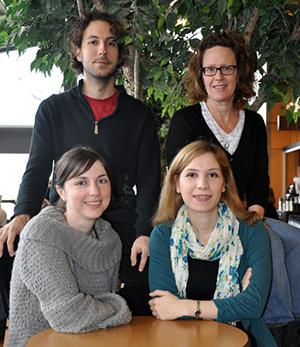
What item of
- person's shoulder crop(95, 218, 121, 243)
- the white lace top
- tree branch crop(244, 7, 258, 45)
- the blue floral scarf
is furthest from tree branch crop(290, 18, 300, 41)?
person's shoulder crop(95, 218, 121, 243)

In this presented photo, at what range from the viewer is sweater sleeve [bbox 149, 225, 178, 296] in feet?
6.91

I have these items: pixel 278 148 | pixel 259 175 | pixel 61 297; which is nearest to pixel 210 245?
pixel 259 175

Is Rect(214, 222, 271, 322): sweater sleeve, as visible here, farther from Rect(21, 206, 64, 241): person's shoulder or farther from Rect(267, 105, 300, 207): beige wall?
Rect(267, 105, 300, 207): beige wall

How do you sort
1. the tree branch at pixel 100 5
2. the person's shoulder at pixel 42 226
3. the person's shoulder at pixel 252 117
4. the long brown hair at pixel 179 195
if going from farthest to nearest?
1. the tree branch at pixel 100 5
2. the person's shoulder at pixel 252 117
3. the long brown hair at pixel 179 195
4. the person's shoulder at pixel 42 226

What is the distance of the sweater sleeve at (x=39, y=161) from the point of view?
235 centimetres

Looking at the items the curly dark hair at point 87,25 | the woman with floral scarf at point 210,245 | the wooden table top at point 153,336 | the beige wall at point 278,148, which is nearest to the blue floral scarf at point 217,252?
the woman with floral scarf at point 210,245

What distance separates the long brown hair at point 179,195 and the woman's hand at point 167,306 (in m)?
0.37

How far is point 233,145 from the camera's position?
2469mm

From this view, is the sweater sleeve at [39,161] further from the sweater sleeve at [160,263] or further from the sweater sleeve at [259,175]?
the sweater sleeve at [259,175]

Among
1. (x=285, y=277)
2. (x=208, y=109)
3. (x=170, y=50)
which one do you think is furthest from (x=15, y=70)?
(x=285, y=277)

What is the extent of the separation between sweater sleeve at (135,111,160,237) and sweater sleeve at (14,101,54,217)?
1.22 feet

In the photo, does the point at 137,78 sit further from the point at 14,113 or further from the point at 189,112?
the point at 14,113

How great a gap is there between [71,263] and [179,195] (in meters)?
0.58

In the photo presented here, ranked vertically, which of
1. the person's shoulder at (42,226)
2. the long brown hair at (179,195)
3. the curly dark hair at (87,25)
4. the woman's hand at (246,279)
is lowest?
the woman's hand at (246,279)
